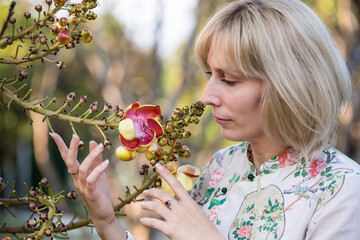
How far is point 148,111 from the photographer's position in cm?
85

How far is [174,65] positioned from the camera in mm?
4844

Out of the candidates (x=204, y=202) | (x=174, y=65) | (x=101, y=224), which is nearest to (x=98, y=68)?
(x=174, y=65)

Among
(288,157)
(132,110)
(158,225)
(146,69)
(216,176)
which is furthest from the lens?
(146,69)

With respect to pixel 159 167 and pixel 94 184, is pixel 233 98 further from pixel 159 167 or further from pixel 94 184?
pixel 94 184

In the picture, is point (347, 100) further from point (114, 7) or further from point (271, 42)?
point (114, 7)

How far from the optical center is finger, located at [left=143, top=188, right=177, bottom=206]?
935 millimetres

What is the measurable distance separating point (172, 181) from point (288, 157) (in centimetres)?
38

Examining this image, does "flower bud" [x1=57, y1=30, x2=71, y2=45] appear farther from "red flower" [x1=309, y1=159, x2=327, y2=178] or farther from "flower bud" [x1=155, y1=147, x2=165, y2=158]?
"red flower" [x1=309, y1=159, x2=327, y2=178]

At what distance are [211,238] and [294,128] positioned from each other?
0.36 meters

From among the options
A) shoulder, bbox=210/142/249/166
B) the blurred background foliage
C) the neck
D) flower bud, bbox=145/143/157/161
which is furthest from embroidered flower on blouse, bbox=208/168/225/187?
the blurred background foliage

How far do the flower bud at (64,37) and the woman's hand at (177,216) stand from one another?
1.12 feet

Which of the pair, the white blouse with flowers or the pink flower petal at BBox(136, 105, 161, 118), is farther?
the white blouse with flowers

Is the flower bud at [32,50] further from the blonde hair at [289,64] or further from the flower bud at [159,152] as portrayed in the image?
the blonde hair at [289,64]

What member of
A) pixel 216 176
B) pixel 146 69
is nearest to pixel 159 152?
pixel 216 176
